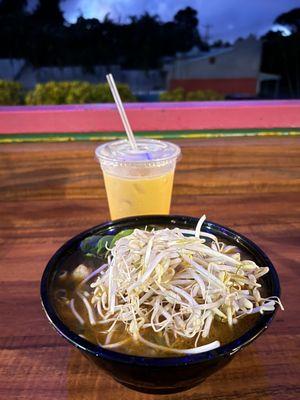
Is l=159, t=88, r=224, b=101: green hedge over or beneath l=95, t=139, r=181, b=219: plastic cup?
beneath

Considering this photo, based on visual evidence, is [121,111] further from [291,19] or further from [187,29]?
[291,19]

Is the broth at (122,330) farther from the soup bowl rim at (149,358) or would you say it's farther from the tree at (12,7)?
the tree at (12,7)

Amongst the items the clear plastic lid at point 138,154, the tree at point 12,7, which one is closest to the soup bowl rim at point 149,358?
the clear plastic lid at point 138,154

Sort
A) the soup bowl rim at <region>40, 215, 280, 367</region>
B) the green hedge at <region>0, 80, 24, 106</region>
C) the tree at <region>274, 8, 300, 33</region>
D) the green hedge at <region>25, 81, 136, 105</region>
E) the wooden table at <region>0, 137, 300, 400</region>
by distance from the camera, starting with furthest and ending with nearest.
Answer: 1. the tree at <region>274, 8, 300, 33</region>
2. the green hedge at <region>0, 80, 24, 106</region>
3. the green hedge at <region>25, 81, 136, 105</region>
4. the wooden table at <region>0, 137, 300, 400</region>
5. the soup bowl rim at <region>40, 215, 280, 367</region>

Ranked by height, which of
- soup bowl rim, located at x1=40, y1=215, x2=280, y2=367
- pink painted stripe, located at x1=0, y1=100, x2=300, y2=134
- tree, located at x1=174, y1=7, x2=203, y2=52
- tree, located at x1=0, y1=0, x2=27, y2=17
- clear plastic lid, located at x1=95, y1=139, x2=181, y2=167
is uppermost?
tree, located at x1=0, y1=0, x2=27, y2=17

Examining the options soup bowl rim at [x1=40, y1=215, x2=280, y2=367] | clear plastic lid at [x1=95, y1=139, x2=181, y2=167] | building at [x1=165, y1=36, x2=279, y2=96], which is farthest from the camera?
building at [x1=165, y1=36, x2=279, y2=96]

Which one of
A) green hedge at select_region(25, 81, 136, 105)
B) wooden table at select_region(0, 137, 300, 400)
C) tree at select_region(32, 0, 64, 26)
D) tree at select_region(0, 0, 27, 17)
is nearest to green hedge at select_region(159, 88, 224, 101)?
green hedge at select_region(25, 81, 136, 105)

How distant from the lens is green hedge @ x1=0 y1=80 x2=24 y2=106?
414 centimetres

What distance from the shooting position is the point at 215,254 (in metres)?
0.70

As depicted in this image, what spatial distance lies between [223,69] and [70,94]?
3314 millimetres

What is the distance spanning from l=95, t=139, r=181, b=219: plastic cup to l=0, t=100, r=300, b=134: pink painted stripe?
331 mm

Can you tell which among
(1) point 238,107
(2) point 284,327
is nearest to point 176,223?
(2) point 284,327

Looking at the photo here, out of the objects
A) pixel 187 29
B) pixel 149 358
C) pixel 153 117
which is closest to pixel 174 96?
pixel 187 29

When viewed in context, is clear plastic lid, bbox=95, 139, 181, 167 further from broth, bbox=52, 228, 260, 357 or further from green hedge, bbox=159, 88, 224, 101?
green hedge, bbox=159, 88, 224, 101
